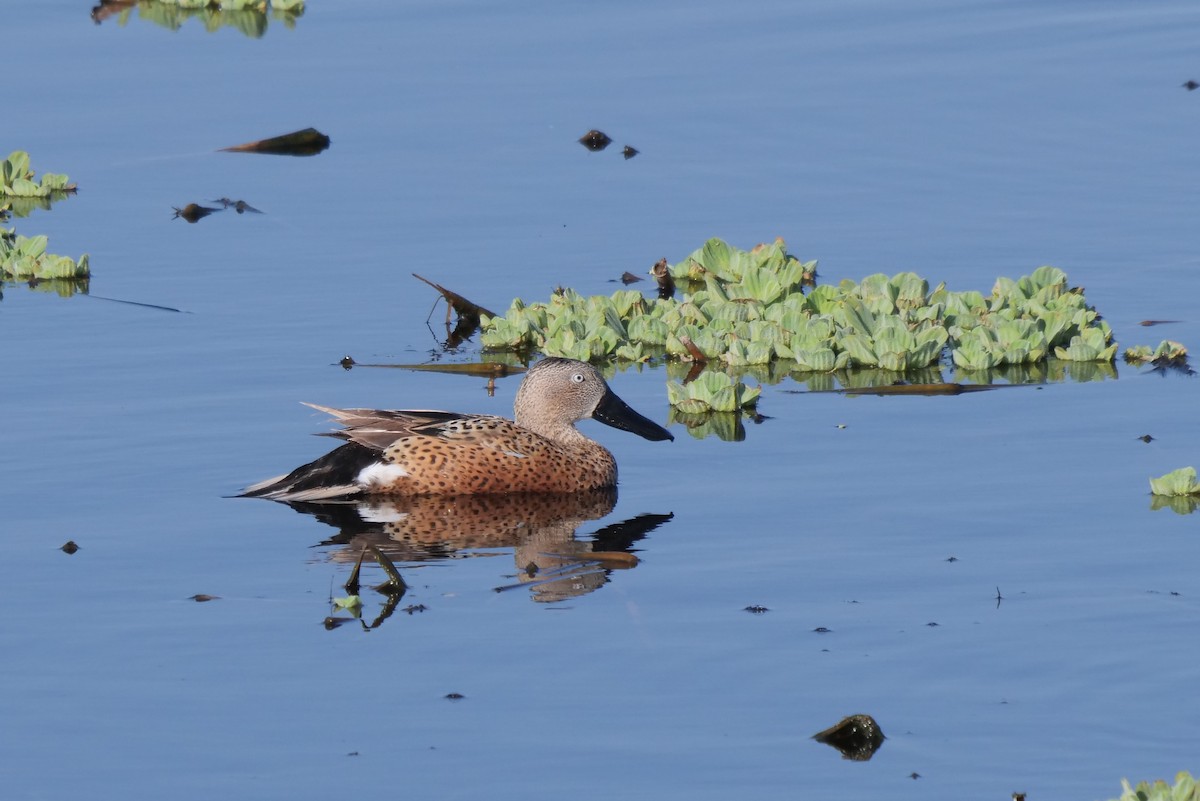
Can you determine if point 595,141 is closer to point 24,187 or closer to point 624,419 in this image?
point 24,187

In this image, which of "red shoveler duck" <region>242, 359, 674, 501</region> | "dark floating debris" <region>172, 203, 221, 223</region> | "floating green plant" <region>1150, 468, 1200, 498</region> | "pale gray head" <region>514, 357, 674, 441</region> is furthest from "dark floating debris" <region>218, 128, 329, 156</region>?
"floating green plant" <region>1150, 468, 1200, 498</region>

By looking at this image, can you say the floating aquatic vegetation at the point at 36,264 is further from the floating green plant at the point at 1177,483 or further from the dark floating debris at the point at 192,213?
the floating green plant at the point at 1177,483

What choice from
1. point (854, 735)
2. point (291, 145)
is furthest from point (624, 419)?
point (291, 145)

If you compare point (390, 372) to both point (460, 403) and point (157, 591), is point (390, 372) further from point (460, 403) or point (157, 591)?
point (157, 591)

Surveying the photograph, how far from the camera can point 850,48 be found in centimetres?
1848

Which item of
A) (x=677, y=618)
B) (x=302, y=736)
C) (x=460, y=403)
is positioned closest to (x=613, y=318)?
(x=460, y=403)

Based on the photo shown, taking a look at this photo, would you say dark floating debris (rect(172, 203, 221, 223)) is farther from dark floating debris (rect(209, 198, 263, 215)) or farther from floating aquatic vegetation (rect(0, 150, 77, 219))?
floating aquatic vegetation (rect(0, 150, 77, 219))

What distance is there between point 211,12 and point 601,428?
10.8 metres

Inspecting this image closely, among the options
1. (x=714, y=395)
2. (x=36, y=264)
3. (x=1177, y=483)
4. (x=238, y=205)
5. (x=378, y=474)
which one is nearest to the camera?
(x=1177, y=483)

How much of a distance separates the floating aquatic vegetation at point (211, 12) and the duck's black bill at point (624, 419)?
10.2 meters

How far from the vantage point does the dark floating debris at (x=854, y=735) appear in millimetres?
7070

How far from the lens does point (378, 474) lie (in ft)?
34.2

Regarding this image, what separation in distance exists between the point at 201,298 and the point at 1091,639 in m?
6.66

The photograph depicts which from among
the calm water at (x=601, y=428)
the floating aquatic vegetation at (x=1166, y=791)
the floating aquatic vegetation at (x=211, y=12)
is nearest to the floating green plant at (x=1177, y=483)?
the calm water at (x=601, y=428)
